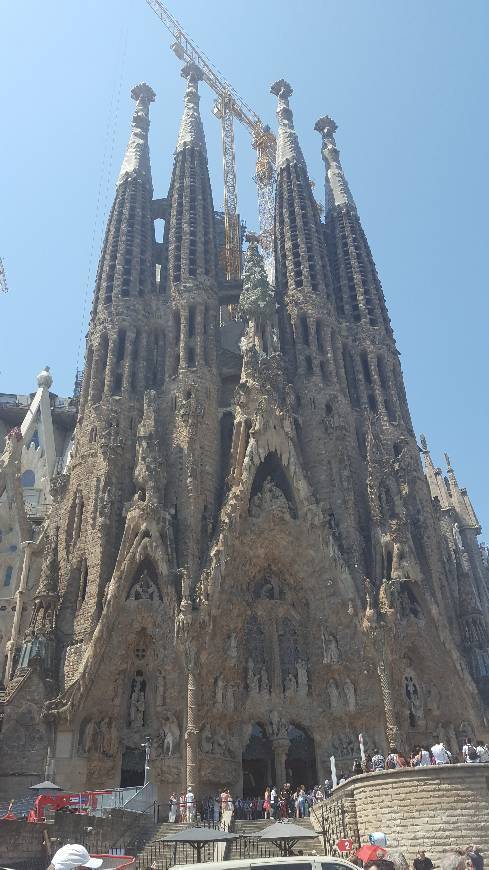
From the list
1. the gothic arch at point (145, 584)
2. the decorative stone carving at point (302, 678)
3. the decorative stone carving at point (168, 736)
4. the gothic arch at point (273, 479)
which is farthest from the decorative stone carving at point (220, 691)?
the gothic arch at point (273, 479)

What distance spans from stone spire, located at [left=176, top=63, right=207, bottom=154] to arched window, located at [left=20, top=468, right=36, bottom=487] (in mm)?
24293

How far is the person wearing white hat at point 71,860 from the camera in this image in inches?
168

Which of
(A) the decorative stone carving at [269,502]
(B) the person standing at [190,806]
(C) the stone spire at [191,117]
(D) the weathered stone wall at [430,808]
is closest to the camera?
(D) the weathered stone wall at [430,808]

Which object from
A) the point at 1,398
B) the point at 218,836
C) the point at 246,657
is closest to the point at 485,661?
the point at 246,657

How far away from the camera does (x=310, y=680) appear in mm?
28625

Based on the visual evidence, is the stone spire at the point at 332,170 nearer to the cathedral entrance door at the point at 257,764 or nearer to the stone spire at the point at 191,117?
the stone spire at the point at 191,117

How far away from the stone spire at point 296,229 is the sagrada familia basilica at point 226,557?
33 cm

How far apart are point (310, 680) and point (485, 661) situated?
7.85m

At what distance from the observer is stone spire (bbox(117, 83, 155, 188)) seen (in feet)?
147

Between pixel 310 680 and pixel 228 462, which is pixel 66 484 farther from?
pixel 310 680

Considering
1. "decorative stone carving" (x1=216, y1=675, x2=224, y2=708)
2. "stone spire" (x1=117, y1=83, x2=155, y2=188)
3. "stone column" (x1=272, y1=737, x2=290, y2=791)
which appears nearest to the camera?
"decorative stone carving" (x1=216, y1=675, x2=224, y2=708)

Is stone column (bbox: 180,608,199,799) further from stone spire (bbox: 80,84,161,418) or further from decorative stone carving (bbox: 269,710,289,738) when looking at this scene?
stone spire (bbox: 80,84,161,418)

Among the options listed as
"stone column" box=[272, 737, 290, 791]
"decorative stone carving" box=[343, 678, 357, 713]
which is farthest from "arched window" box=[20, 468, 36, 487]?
"decorative stone carving" box=[343, 678, 357, 713]

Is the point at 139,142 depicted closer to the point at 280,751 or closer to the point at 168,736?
the point at 168,736
